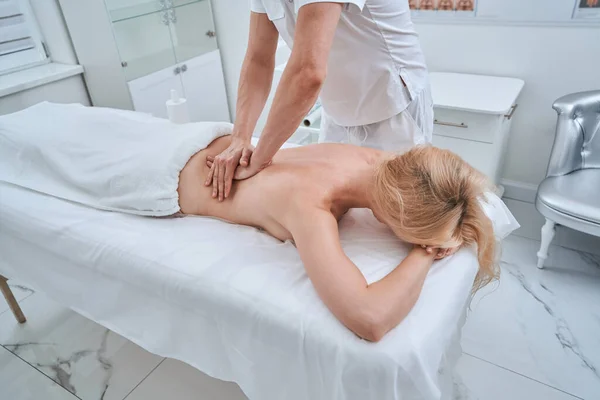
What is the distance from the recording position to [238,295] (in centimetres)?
102

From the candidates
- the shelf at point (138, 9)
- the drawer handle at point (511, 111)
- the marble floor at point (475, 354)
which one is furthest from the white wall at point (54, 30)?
the drawer handle at point (511, 111)

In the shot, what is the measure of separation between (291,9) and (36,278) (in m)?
1.18

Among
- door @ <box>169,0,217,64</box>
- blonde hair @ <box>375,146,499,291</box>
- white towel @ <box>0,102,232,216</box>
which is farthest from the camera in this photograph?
door @ <box>169,0,217,64</box>

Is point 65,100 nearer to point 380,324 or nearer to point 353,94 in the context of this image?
point 353,94

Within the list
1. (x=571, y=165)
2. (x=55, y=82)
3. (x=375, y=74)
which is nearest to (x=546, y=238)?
(x=571, y=165)

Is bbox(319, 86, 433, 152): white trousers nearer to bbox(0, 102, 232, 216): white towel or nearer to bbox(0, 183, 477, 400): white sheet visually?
bbox(0, 183, 477, 400): white sheet

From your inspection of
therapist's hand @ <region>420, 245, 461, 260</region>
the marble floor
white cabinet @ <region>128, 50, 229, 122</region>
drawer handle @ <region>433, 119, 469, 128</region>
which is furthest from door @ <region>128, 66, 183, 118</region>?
therapist's hand @ <region>420, 245, 461, 260</region>

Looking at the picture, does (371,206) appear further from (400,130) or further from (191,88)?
(191,88)

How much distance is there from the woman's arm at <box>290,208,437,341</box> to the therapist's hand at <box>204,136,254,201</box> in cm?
35

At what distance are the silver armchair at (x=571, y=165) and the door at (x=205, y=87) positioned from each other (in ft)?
6.34

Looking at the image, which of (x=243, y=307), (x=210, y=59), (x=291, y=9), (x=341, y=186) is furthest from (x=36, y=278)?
(x=210, y=59)

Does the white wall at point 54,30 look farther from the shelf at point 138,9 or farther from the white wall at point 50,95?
the shelf at point 138,9

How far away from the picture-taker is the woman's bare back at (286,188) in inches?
44.7

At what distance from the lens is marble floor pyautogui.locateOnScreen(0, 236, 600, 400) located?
4.88 ft
